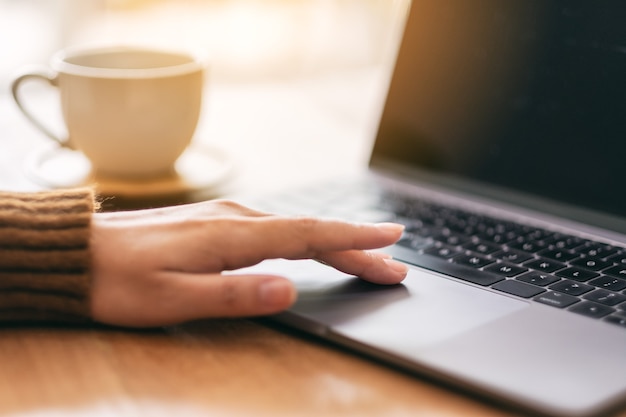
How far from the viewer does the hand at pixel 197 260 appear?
1.80 ft

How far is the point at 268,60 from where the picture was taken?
1822 mm

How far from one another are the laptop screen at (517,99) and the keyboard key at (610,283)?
13 centimetres

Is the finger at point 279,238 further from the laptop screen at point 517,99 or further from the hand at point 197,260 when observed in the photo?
the laptop screen at point 517,99

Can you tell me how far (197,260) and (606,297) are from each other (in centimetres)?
30

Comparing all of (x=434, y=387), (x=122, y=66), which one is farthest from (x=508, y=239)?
(x=122, y=66)

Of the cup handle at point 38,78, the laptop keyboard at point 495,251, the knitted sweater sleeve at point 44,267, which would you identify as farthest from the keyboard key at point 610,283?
the cup handle at point 38,78

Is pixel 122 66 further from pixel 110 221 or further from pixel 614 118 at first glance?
pixel 614 118

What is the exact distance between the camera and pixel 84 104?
2.67ft

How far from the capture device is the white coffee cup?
81cm

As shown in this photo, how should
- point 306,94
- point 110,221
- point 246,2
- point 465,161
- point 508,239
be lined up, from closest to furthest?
→ point 110,221, point 508,239, point 465,161, point 306,94, point 246,2

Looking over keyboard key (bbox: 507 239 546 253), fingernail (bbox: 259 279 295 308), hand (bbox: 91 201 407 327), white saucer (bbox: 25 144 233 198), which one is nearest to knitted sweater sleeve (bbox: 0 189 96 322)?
hand (bbox: 91 201 407 327)

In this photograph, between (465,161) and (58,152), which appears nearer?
(465,161)

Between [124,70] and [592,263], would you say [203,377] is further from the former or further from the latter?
[124,70]

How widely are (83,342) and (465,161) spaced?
45 centimetres
